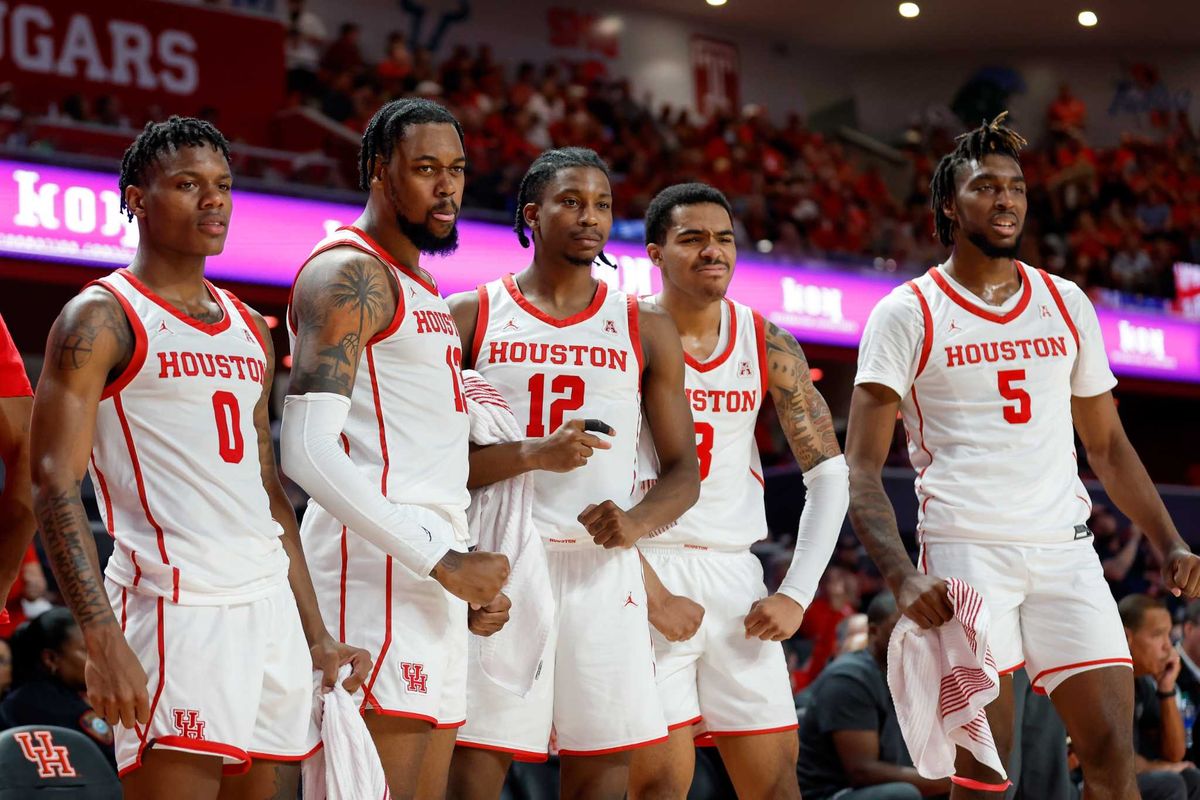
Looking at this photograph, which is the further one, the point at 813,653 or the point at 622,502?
the point at 813,653

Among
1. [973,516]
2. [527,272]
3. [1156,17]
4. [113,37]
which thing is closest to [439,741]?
[527,272]

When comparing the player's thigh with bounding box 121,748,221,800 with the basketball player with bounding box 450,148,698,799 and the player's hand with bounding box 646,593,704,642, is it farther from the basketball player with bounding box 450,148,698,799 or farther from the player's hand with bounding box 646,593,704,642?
the player's hand with bounding box 646,593,704,642

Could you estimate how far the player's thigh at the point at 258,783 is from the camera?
3.54 m

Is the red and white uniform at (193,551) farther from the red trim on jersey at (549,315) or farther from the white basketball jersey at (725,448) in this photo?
the white basketball jersey at (725,448)

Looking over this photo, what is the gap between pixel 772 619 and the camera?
4.53 m

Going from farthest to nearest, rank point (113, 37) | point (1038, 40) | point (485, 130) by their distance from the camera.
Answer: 1. point (1038, 40)
2. point (485, 130)
3. point (113, 37)

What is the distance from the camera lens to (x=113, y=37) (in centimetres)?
1435

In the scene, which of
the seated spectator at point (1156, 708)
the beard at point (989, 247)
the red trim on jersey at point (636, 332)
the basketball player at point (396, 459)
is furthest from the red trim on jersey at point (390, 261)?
the seated spectator at point (1156, 708)

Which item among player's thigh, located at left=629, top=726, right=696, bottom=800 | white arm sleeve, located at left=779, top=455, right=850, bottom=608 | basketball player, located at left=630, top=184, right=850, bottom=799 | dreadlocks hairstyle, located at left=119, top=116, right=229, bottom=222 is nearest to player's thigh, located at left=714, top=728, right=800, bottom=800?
basketball player, located at left=630, top=184, right=850, bottom=799

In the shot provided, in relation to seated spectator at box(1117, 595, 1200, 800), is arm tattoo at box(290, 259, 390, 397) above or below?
above

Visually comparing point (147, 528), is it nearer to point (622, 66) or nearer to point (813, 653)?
point (813, 653)

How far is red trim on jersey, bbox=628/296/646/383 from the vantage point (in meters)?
4.40

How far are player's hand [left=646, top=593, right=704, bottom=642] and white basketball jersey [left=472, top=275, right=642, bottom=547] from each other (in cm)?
32

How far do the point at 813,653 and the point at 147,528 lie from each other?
7584 millimetres
